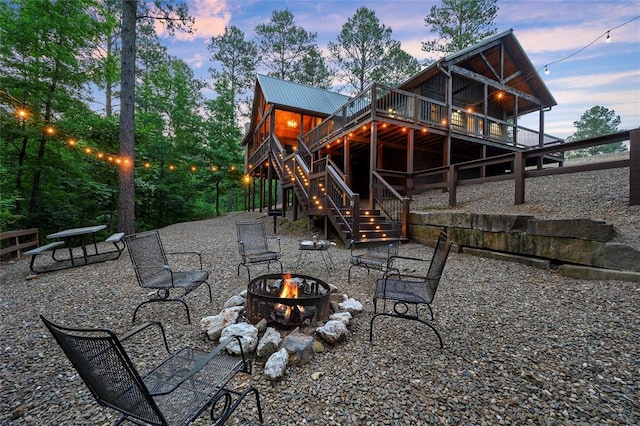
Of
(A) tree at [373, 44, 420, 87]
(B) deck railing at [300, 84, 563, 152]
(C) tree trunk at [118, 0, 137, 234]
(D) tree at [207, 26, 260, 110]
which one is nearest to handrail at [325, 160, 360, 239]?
(B) deck railing at [300, 84, 563, 152]

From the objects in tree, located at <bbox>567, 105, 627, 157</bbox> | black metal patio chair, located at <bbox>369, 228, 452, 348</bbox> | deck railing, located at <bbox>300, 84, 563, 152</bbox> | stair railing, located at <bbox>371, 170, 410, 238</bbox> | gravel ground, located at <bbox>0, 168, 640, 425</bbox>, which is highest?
tree, located at <bbox>567, 105, 627, 157</bbox>

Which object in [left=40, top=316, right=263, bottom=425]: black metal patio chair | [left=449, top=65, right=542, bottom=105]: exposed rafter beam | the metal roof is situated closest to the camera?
[left=40, top=316, right=263, bottom=425]: black metal patio chair

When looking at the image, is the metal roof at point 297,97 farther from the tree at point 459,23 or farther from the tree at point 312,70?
the tree at point 459,23

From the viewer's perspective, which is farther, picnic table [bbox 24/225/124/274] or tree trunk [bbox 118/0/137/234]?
tree trunk [bbox 118/0/137/234]

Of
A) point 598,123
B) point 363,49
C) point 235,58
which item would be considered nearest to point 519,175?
point 363,49

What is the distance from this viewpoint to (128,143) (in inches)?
294

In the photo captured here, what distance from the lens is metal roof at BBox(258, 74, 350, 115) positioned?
13.4m

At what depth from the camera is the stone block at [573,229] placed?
11.4 ft

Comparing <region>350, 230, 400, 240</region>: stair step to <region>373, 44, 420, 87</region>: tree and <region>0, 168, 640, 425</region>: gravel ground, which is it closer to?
<region>0, 168, 640, 425</region>: gravel ground

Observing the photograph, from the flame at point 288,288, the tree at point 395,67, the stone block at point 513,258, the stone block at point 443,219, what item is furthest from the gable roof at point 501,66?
the flame at point 288,288

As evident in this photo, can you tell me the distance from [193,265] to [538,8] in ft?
49.5

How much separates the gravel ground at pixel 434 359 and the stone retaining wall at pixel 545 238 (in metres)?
0.35

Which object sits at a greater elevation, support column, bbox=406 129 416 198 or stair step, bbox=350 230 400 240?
support column, bbox=406 129 416 198

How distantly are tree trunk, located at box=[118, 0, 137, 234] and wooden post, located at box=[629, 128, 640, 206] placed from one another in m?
11.2
